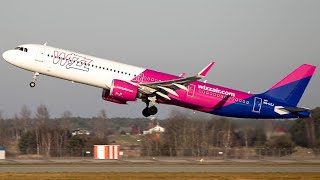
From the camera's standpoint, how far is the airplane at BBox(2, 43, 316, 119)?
53312mm

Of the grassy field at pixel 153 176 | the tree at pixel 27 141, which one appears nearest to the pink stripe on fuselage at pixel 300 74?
the grassy field at pixel 153 176

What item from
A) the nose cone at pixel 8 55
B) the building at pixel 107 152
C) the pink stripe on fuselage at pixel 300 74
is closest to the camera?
the nose cone at pixel 8 55

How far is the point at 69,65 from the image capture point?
53188mm

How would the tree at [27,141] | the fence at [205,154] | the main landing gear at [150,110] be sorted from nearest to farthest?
the main landing gear at [150,110] → the fence at [205,154] → the tree at [27,141]

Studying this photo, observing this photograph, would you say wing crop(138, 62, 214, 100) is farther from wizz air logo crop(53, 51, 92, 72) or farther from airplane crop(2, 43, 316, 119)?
wizz air logo crop(53, 51, 92, 72)

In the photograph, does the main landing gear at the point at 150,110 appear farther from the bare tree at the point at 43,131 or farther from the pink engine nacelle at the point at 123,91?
the bare tree at the point at 43,131

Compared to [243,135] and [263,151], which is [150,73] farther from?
[263,151]

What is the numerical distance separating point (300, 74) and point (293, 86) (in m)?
1.50

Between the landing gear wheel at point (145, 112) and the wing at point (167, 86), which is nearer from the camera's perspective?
the wing at point (167, 86)

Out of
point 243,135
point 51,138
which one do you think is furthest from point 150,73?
point 51,138

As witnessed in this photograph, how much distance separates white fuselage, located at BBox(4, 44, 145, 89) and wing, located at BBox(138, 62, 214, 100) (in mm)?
1634

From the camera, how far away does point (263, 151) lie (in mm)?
69000

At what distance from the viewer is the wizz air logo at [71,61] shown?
53188 millimetres

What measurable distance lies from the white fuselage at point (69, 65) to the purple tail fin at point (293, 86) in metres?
14.8
